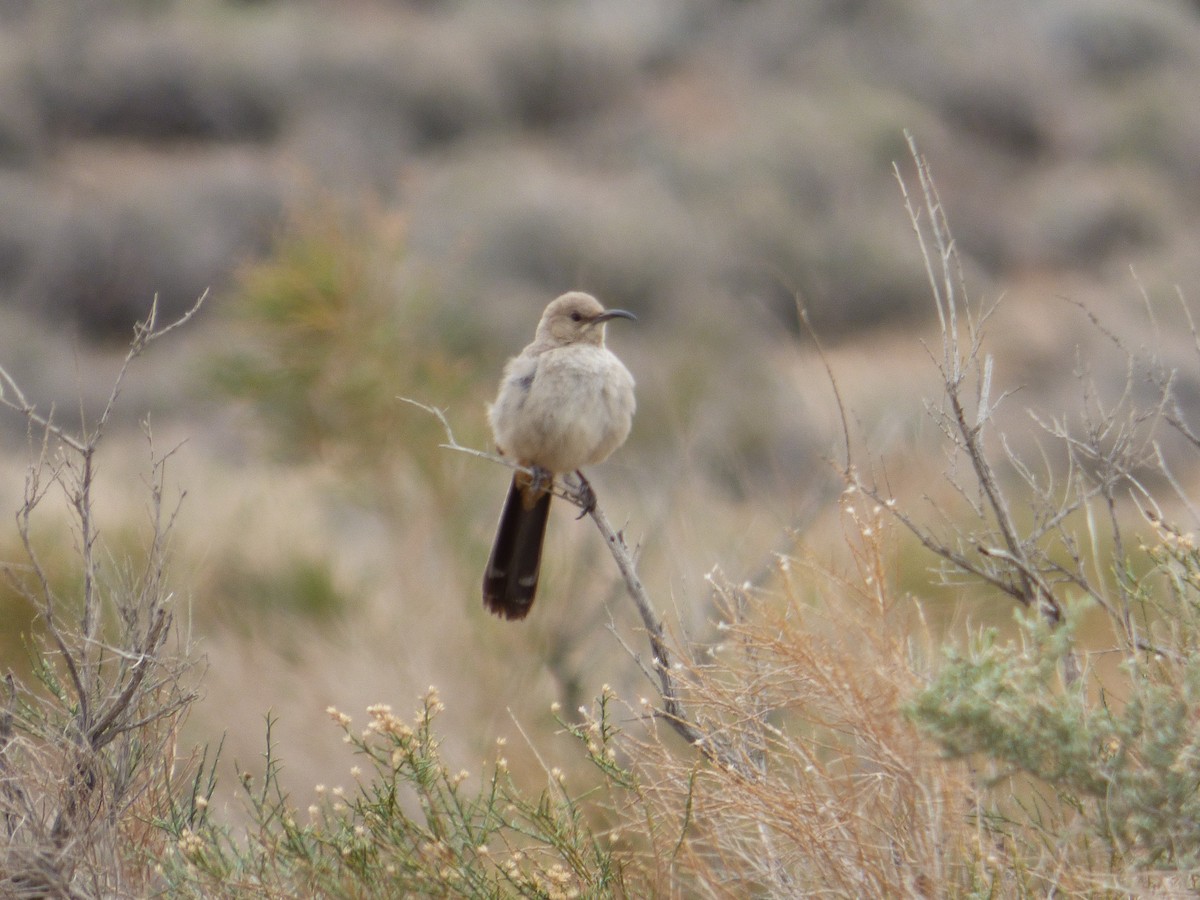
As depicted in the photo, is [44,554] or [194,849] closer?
[194,849]

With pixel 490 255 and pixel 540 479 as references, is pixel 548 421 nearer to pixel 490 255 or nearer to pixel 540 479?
pixel 540 479

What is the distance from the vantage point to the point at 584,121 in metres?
26.8

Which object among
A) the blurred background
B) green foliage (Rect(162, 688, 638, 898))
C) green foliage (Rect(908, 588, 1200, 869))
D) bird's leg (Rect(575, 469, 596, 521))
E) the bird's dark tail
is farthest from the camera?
the blurred background

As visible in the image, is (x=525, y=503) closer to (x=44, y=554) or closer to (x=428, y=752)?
(x=428, y=752)

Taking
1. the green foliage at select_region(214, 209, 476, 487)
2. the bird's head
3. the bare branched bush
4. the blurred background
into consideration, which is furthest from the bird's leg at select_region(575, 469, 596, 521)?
the green foliage at select_region(214, 209, 476, 487)

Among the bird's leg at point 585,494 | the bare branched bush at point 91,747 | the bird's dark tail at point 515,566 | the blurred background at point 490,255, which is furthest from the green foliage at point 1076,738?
the blurred background at point 490,255

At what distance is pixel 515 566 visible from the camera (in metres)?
4.79

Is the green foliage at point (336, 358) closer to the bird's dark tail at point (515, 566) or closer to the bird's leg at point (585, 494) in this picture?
the bird's dark tail at point (515, 566)

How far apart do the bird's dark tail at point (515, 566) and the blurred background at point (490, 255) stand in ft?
3.86

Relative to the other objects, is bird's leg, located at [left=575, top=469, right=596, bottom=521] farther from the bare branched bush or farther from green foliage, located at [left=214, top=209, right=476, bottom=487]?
green foliage, located at [left=214, top=209, right=476, bottom=487]

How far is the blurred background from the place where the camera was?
834 centimetres

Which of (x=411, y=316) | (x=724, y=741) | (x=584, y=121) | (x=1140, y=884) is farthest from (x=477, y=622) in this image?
(x=584, y=121)

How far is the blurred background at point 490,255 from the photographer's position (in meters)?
8.34

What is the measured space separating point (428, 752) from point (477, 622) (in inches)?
195
